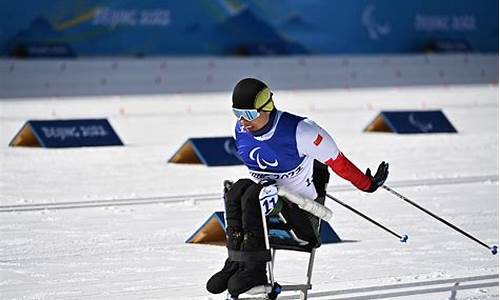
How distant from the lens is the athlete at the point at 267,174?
Result: 5.15m

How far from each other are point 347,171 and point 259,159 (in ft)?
1.52

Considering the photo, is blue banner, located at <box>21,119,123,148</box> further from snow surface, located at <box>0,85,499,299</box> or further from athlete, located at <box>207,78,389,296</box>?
athlete, located at <box>207,78,389,296</box>

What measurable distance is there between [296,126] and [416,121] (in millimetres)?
9580

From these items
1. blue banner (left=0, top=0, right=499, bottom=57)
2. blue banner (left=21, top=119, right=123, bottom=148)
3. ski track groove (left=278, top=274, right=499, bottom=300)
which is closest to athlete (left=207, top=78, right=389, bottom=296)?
ski track groove (left=278, top=274, right=499, bottom=300)

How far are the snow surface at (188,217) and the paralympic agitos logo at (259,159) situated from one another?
1.20 meters

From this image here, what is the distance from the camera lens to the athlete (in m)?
5.15

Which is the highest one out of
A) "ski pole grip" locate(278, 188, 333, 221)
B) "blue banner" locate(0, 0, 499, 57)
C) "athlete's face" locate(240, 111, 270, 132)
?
"blue banner" locate(0, 0, 499, 57)

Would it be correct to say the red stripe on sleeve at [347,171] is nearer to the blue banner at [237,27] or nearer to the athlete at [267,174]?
the athlete at [267,174]

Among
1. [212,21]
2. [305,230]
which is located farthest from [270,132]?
[212,21]

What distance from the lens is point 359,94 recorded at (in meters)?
20.3

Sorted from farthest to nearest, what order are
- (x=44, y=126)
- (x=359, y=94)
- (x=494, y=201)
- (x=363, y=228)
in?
1. (x=359, y=94)
2. (x=44, y=126)
3. (x=494, y=201)
4. (x=363, y=228)

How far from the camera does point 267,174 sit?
5.52 m

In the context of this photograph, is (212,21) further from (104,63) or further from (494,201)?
(494,201)

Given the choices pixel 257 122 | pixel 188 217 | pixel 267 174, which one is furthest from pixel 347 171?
pixel 188 217
